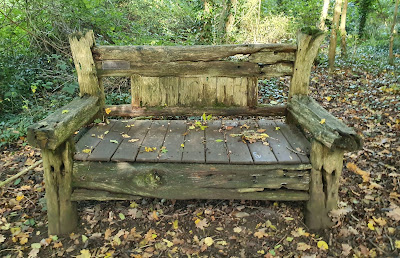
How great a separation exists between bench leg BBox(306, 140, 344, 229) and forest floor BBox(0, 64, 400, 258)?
0.28 feet

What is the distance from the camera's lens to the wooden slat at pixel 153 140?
7.66 ft

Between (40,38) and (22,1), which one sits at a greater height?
(22,1)

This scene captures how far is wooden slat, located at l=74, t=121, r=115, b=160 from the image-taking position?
238 cm

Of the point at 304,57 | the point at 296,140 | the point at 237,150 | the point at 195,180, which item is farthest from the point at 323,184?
the point at 304,57

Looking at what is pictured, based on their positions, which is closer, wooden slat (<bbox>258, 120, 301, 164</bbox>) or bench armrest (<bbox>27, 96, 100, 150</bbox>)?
bench armrest (<bbox>27, 96, 100, 150</bbox>)

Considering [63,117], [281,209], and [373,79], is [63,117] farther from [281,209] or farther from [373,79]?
[373,79]

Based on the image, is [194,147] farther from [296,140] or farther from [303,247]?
[303,247]

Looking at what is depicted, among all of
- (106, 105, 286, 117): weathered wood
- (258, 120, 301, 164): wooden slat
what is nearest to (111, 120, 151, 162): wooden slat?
(106, 105, 286, 117): weathered wood

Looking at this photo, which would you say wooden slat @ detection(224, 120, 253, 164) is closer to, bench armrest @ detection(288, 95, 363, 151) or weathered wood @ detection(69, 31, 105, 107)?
bench armrest @ detection(288, 95, 363, 151)

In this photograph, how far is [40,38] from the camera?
5.42 metres

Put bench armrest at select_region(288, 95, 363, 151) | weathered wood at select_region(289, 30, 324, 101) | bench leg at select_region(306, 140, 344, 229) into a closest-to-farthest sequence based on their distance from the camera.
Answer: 1. bench armrest at select_region(288, 95, 363, 151)
2. bench leg at select_region(306, 140, 344, 229)
3. weathered wood at select_region(289, 30, 324, 101)

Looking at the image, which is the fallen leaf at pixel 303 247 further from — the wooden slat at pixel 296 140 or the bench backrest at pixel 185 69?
the bench backrest at pixel 185 69

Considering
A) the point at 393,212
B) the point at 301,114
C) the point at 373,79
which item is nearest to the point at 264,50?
the point at 301,114

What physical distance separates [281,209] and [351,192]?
83cm
